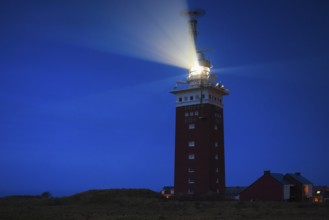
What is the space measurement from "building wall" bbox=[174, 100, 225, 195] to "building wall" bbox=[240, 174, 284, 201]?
4.44 meters

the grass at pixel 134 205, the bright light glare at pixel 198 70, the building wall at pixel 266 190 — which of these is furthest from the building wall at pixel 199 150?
the grass at pixel 134 205

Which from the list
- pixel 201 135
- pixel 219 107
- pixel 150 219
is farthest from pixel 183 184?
pixel 150 219

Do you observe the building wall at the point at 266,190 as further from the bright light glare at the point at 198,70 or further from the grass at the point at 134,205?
the bright light glare at the point at 198,70

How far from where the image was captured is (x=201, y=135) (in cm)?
5881

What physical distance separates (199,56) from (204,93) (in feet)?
26.2

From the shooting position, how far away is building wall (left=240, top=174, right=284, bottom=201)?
5856 cm

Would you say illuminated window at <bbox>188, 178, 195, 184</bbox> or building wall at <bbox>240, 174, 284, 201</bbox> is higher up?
illuminated window at <bbox>188, 178, 195, 184</bbox>

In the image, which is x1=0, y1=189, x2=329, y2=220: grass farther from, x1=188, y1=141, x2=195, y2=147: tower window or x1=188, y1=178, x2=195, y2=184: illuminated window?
x1=188, y1=141, x2=195, y2=147: tower window

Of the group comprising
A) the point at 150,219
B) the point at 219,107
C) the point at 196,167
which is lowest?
the point at 150,219

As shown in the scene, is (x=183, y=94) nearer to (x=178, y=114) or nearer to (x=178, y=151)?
(x=178, y=114)

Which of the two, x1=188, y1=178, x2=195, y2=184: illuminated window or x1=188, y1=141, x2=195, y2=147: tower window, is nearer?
x1=188, y1=178, x2=195, y2=184: illuminated window

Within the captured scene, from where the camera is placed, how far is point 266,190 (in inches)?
2327

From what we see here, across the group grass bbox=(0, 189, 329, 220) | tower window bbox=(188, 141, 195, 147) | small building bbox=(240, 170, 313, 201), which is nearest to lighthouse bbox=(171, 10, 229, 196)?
tower window bbox=(188, 141, 195, 147)

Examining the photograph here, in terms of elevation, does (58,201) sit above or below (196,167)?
below
